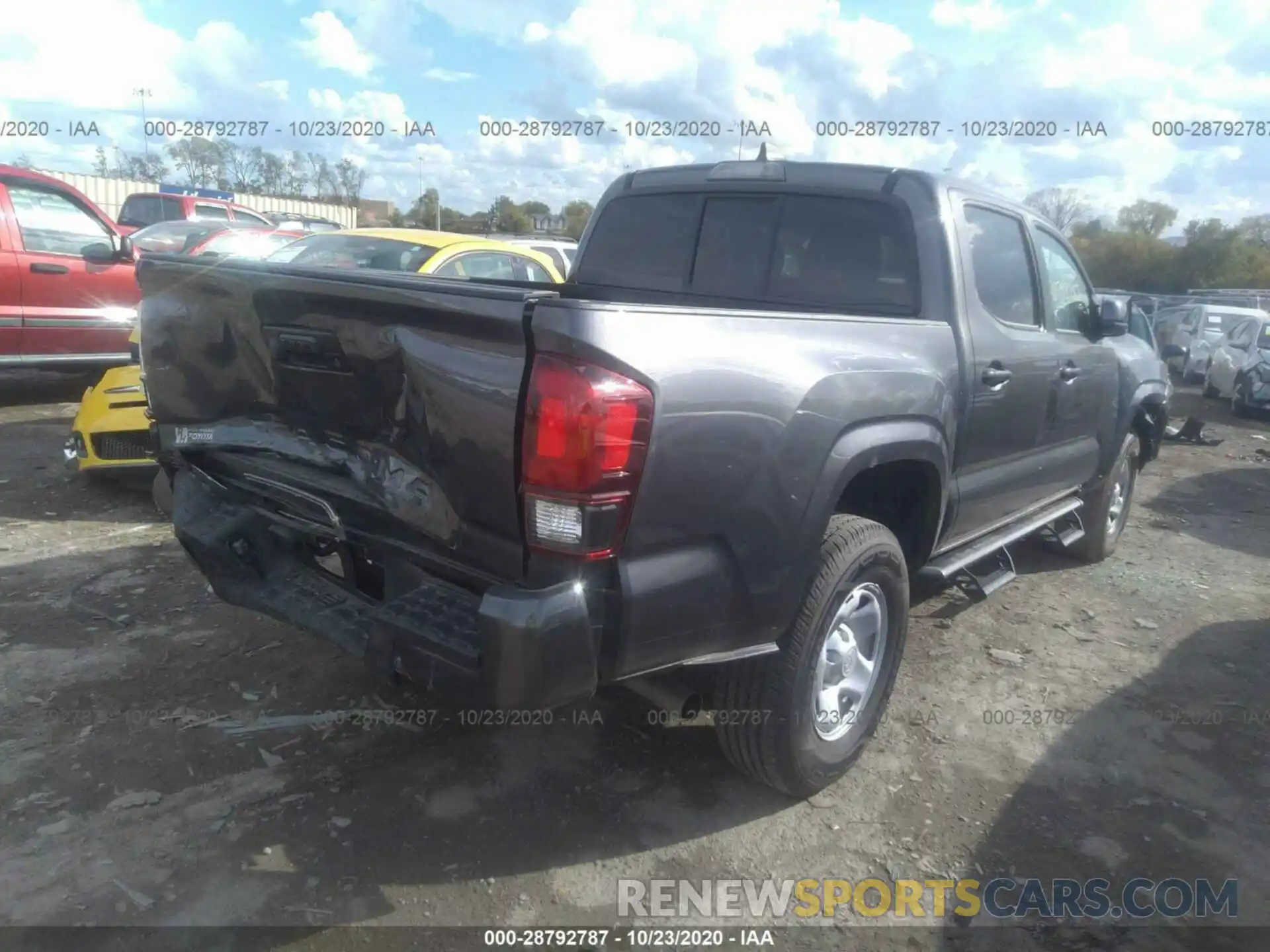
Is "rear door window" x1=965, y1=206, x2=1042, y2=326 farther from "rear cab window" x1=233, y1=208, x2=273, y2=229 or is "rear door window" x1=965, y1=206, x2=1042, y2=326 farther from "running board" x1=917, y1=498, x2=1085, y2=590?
"rear cab window" x1=233, y1=208, x2=273, y2=229

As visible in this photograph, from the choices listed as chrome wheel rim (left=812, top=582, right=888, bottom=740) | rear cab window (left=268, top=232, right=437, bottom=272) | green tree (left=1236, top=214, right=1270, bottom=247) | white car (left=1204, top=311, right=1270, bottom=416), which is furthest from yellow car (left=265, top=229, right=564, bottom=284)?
green tree (left=1236, top=214, right=1270, bottom=247)

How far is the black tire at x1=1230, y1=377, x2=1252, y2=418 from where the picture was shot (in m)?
13.5

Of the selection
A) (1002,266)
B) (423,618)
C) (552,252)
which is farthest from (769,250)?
(552,252)

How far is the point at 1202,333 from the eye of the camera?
17531 mm

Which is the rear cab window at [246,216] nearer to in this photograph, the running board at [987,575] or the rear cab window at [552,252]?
the rear cab window at [552,252]

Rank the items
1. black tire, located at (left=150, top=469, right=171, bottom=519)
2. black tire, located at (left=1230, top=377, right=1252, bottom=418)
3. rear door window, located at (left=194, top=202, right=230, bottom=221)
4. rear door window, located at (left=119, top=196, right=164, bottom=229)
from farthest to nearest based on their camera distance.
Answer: rear door window, located at (left=119, top=196, right=164, bottom=229) < rear door window, located at (left=194, top=202, right=230, bottom=221) < black tire, located at (left=1230, top=377, right=1252, bottom=418) < black tire, located at (left=150, top=469, right=171, bottom=519)

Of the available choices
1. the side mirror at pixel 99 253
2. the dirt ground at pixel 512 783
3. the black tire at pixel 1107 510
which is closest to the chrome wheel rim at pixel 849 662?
the dirt ground at pixel 512 783

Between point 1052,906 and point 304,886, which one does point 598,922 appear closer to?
point 304,886

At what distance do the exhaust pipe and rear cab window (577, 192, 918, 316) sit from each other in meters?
1.69

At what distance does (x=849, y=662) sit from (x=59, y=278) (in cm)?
789

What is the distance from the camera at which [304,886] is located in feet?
8.36

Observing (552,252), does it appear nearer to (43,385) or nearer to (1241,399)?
(43,385)

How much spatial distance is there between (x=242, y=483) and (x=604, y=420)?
1556mm

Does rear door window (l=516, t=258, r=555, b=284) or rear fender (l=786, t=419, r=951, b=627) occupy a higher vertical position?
rear door window (l=516, t=258, r=555, b=284)
